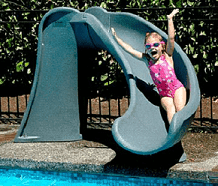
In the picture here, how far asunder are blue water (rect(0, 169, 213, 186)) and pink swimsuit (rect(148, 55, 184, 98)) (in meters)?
0.88

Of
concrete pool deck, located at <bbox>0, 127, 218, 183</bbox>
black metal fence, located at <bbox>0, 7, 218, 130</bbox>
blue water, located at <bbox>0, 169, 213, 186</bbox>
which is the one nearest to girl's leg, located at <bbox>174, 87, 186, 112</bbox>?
concrete pool deck, located at <bbox>0, 127, 218, 183</bbox>

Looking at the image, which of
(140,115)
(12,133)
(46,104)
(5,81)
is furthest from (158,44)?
(5,81)

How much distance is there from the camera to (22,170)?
5.45 m

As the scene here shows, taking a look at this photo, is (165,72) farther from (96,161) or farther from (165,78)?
(96,161)

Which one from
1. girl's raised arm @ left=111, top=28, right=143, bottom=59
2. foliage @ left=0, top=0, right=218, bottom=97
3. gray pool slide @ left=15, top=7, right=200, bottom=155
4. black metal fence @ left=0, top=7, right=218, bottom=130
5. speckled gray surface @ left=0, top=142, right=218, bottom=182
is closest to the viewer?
speckled gray surface @ left=0, top=142, right=218, bottom=182

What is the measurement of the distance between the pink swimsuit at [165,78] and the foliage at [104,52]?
2175mm

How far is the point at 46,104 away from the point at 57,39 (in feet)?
2.57

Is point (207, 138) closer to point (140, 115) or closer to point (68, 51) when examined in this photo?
point (140, 115)

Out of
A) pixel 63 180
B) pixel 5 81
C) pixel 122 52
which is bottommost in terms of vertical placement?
pixel 63 180

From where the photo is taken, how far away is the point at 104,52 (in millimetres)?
8570

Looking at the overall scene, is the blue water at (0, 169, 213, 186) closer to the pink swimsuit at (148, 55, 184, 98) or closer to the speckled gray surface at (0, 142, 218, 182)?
the speckled gray surface at (0, 142, 218, 182)

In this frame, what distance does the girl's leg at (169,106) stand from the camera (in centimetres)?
505

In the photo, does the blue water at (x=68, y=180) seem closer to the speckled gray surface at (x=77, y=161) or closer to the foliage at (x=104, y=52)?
the speckled gray surface at (x=77, y=161)

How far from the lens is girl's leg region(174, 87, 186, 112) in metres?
4.98
